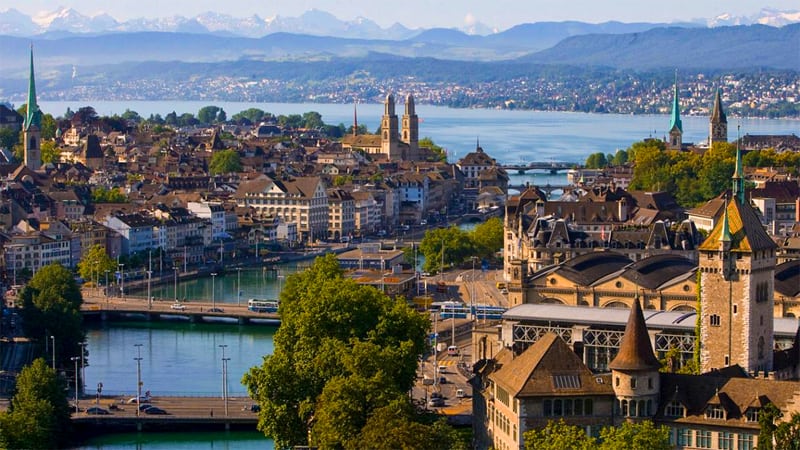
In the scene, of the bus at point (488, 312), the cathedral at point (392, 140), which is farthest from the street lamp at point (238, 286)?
the cathedral at point (392, 140)

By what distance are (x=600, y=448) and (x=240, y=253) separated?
52.4 m

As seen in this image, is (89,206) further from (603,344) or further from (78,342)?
(603,344)

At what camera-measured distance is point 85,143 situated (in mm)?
113312

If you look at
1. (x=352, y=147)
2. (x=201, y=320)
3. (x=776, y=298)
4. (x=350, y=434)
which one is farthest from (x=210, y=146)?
(x=350, y=434)

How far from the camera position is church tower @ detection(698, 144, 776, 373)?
35.2m

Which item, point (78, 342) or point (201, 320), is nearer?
point (78, 342)

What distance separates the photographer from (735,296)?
3534 centimetres

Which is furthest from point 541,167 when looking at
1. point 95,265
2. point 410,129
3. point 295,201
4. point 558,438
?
point 558,438

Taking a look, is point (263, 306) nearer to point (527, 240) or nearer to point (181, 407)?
point (527, 240)

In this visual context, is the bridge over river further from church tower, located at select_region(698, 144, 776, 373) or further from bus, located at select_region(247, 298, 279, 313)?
church tower, located at select_region(698, 144, 776, 373)

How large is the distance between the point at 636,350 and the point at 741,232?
448 centimetres

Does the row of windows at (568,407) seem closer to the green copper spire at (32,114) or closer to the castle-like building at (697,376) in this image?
the castle-like building at (697,376)

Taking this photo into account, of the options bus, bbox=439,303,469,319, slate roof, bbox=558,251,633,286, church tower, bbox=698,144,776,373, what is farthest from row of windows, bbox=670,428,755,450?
bus, bbox=439,303,469,319

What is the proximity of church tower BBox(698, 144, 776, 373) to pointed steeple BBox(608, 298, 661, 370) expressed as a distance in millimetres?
3545
